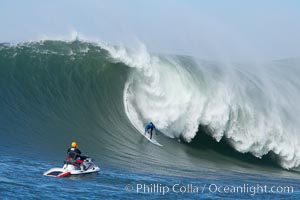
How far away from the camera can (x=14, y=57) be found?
22109 millimetres

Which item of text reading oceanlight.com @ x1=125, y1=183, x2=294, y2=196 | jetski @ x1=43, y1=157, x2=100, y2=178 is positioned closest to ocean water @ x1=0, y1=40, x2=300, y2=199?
text reading oceanlight.com @ x1=125, y1=183, x2=294, y2=196

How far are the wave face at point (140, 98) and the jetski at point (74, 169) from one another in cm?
400

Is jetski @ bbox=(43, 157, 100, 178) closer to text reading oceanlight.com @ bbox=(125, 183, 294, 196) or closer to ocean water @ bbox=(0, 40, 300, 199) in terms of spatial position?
ocean water @ bbox=(0, 40, 300, 199)

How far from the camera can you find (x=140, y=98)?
2044 centimetres

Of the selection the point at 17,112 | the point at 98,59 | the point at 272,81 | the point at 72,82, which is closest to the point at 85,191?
the point at 17,112

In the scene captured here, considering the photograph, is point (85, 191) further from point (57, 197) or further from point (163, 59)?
point (163, 59)

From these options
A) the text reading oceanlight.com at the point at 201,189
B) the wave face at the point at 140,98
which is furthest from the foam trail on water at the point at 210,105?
the text reading oceanlight.com at the point at 201,189

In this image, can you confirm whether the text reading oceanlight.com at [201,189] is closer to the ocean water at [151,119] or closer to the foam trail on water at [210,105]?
the ocean water at [151,119]

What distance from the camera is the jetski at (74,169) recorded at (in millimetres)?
11929

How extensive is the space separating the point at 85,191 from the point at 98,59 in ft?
39.1

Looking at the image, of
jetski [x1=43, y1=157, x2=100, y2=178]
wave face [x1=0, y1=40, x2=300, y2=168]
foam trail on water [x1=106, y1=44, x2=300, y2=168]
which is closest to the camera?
jetski [x1=43, y1=157, x2=100, y2=178]

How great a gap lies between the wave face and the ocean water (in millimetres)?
42

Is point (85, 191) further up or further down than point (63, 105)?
further down

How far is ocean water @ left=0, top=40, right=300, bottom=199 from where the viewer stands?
13.3 m
